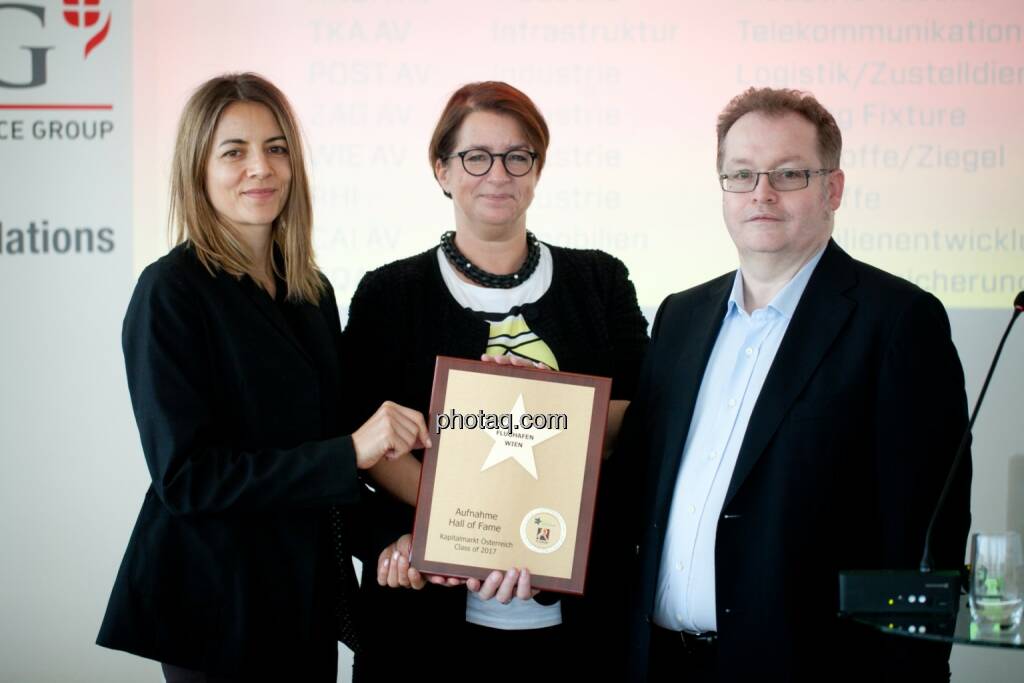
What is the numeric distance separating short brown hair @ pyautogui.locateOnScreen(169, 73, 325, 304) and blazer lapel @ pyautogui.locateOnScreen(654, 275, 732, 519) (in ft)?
2.94

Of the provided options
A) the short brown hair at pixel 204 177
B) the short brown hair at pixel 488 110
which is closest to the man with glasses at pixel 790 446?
the short brown hair at pixel 488 110

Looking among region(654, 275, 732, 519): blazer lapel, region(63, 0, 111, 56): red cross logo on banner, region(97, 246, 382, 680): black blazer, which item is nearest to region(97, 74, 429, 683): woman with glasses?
region(97, 246, 382, 680): black blazer

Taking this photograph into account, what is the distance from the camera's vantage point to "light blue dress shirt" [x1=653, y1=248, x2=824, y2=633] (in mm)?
2174

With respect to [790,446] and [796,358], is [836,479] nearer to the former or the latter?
[790,446]

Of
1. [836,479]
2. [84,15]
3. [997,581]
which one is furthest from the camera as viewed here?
[84,15]

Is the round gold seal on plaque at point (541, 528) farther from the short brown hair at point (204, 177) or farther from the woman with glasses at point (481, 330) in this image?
the short brown hair at point (204, 177)

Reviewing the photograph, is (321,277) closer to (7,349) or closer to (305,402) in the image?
(305,402)

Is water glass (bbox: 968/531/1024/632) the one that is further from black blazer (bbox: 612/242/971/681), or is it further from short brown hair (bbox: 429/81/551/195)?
short brown hair (bbox: 429/81/551/195)

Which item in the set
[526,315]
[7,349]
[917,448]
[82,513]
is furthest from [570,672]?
[7,349]

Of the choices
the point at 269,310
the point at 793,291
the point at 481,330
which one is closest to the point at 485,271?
the point at 481,330

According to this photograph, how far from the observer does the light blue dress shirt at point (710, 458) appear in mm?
2174

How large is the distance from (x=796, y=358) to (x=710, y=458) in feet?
0.91

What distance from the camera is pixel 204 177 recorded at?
243cm

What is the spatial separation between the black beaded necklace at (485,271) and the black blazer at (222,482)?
516 mm
